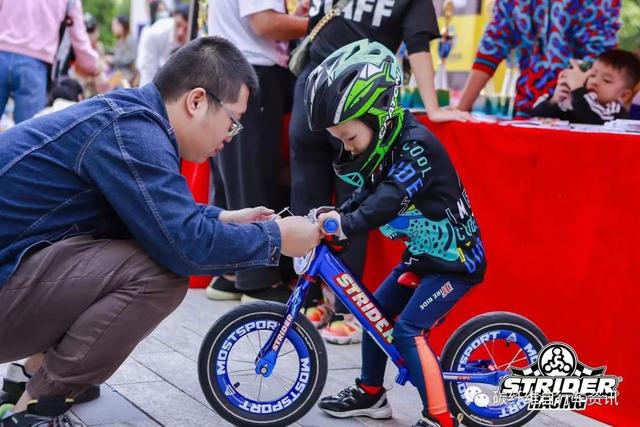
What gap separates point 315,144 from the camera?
4.52 metres

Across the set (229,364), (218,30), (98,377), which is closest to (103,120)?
(98,377)

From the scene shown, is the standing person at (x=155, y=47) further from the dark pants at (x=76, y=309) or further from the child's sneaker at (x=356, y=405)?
the dark pants at (x=76, y=309)

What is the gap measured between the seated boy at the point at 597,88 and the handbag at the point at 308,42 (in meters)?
1.17

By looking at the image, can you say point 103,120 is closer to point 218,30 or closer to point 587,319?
point 587,319

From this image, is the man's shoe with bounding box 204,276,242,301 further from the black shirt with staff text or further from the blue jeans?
the blue jeans

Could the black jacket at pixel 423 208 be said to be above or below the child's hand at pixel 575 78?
below

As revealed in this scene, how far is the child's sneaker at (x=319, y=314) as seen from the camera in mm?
4570

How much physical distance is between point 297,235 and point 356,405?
86 centimetres

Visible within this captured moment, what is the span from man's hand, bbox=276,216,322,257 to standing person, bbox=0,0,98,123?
3.60m

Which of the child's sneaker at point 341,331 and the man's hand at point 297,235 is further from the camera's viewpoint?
the child's sneaker at point 341,331

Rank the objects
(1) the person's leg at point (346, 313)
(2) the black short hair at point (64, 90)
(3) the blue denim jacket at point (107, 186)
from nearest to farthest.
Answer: (3) the blue denim jacket at point (107, 186)
(1) the person's leg at point (346, 313)
(2) the black short hair at point (64, 90)

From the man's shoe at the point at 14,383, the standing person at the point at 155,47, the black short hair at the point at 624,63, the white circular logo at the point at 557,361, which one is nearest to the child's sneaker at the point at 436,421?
the white circular logo at the point at 557,361

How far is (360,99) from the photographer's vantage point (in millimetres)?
3053

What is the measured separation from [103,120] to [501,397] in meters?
1.73
